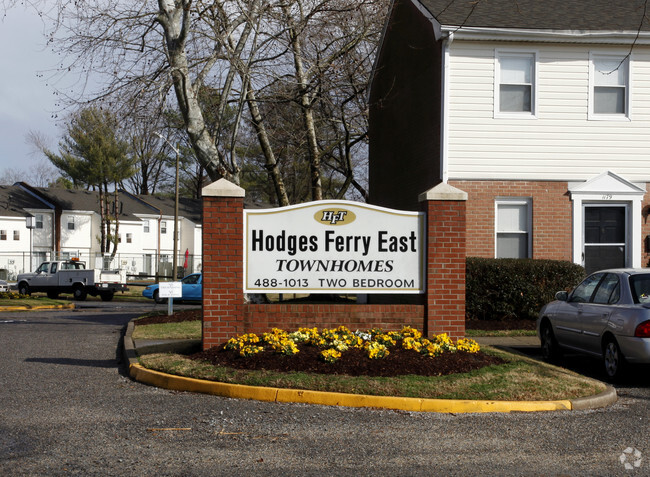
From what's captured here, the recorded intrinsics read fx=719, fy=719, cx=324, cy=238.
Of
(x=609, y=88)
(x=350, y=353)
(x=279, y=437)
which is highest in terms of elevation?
(x=609, y=88)

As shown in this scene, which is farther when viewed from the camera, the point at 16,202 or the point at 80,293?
the point at 16,202

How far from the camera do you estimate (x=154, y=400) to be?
329 inches

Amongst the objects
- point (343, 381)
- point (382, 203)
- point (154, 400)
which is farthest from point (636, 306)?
point (382, 203)

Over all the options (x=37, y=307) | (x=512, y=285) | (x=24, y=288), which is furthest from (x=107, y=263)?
(x=512, y=285)

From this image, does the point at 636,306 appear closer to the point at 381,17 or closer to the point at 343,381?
the point at 343,381

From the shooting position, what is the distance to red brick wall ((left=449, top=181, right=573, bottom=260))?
16.8 metres

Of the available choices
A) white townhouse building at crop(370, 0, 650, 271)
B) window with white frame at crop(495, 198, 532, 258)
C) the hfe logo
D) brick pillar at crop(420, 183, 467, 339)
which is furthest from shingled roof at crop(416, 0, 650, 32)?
the hfe logo

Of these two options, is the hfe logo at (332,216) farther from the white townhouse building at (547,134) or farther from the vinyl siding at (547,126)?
the vinyl siding at (547,126)

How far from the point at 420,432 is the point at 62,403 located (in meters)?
4.09

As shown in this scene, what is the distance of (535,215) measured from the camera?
16.9 meters

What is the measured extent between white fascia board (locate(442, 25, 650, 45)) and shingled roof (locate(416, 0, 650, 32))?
5.6 inches

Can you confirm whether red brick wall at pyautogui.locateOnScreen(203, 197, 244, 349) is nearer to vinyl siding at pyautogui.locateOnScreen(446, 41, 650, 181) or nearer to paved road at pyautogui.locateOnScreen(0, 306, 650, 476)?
paved road at pyautogui.locateOnScreen(0, 306, 650, 476)

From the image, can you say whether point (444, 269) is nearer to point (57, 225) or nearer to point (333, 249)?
point (333, 249)

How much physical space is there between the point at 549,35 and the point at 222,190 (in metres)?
10.1
